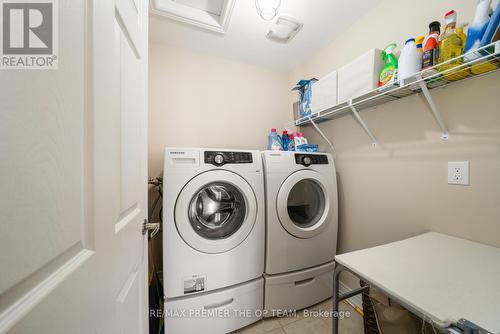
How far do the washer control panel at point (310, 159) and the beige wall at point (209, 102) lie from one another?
74 centimetres

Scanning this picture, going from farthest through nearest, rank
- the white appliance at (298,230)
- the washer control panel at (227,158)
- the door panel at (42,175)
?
the white appliance at (298,230) → the washer control panel at (227,158) → the door panel at (42,175)

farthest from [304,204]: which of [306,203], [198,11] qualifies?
[198,11]

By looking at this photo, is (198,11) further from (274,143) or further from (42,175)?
(42,175)

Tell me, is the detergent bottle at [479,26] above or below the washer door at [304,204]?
above

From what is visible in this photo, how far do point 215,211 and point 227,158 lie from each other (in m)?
0.42

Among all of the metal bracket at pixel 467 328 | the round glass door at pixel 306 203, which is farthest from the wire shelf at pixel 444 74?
the metal bracket at pixel 467 328

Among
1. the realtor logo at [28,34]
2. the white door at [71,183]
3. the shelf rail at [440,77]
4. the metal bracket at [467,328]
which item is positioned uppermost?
the shelf rail at [440,77]

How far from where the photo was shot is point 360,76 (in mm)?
1144

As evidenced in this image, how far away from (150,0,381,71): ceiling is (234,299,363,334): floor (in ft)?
7.47

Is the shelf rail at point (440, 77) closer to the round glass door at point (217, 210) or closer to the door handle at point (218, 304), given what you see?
the round glass door at point (217, 210)

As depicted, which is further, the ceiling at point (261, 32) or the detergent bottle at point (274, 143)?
the detergent bottle at point (274, 143)

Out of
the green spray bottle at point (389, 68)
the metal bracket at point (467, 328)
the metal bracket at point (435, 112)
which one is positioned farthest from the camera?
the green spray bottle at point (389, 68)

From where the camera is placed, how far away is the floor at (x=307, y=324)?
3.92ft

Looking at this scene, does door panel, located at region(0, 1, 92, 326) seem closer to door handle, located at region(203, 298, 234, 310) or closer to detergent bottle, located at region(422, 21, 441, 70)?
door handle, located at region(203, 298, 234, 310)
